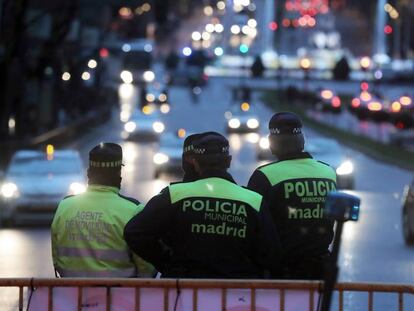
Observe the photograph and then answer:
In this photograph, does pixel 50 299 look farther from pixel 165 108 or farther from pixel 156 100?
pixel 156 100

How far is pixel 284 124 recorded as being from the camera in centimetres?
778

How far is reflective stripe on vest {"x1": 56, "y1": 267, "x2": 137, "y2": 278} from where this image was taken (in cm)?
717

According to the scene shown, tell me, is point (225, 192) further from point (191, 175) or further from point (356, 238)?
point (356, 238)

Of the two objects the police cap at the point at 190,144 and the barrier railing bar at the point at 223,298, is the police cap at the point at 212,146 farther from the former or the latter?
the barrier railing bar at the point at 223,298

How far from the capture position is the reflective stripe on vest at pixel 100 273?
717cm

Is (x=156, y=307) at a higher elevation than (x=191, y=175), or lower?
lower

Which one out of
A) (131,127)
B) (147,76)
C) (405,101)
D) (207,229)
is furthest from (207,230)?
(147,76)

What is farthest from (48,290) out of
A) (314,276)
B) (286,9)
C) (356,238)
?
(286,9)

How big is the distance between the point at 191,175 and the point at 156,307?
109cm

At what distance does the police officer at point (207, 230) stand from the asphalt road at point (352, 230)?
5.47 metres

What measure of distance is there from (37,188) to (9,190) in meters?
0.54

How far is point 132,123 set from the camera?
55.9 metres

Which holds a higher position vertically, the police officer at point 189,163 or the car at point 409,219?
the police officer at point 189,163

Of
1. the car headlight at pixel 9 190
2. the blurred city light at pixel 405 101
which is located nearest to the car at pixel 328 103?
the blurred city light at pixel 405 101
